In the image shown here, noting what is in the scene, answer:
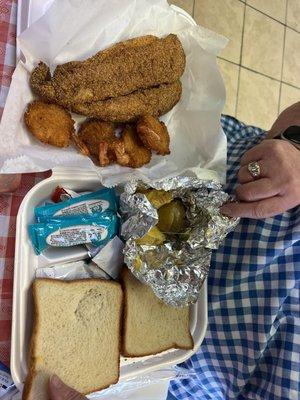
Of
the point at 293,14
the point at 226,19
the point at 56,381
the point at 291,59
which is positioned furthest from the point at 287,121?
the point at 293,14

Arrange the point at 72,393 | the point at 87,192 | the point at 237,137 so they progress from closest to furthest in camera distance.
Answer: the point at 72,393 < the point at 87,192 < the point at 237,137

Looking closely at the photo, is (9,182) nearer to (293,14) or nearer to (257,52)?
(257,52)

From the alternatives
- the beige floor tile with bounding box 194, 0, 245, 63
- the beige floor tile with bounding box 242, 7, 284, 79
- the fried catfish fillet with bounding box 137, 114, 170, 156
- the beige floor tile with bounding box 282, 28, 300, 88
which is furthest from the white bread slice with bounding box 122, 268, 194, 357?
→ the beige floor tile with bounding box 282, 28, 300, 88

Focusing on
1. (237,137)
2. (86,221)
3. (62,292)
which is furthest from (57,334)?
(237,137)

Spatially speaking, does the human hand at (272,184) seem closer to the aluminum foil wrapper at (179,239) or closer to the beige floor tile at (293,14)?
the aluminum foil wrapper at (179,239)

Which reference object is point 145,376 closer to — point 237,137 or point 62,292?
point 62,292

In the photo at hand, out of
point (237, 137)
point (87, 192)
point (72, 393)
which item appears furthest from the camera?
point (237, 137)
